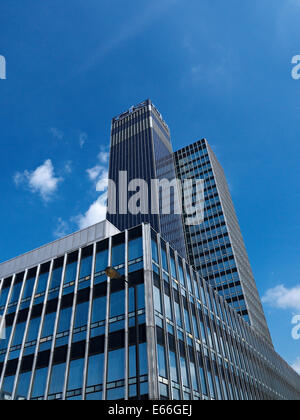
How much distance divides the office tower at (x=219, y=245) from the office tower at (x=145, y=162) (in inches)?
242

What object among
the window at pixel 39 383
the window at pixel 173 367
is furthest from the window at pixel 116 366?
the window at pixel 39 383

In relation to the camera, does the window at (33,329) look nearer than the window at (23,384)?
No

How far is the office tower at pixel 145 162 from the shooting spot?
429 feet

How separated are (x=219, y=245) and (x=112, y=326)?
300ft

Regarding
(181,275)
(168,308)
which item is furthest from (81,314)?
(181,275)

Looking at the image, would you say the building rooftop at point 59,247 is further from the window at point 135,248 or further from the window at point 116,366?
the window at point 116,366

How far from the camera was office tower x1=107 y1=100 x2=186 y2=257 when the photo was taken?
429 ft

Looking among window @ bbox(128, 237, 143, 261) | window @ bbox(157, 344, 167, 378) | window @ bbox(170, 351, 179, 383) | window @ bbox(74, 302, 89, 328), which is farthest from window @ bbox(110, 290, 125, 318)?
window @ bbox(170, 351, 179, 383)

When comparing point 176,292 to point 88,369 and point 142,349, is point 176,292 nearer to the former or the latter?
point 142,349

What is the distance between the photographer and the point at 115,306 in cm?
3216

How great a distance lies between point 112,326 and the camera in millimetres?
30859

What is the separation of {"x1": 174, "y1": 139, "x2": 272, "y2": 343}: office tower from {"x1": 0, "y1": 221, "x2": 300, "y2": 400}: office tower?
60737mm
